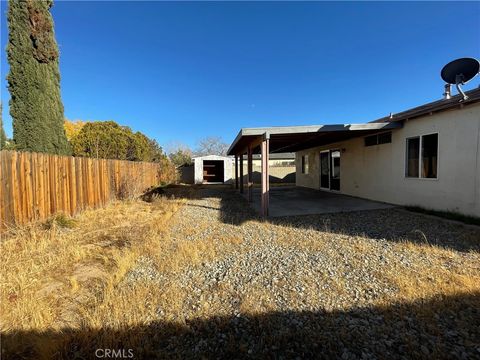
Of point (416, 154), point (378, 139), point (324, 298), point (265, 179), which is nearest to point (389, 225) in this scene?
point (416, 154)

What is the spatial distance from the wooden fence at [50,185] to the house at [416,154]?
202 inches

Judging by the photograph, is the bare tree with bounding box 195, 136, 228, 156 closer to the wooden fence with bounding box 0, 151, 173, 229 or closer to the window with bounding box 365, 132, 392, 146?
the wooden fence with bounding box 0, 151, 173, 229

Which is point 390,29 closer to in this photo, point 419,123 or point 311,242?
point 419,123

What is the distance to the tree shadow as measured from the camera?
192cm

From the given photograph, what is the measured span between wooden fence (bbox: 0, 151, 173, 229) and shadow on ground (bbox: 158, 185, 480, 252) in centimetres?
437

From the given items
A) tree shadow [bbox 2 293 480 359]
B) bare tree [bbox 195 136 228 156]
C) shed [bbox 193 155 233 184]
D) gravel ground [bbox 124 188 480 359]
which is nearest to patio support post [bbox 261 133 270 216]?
gravel ground [bbox 124 188 480 359]

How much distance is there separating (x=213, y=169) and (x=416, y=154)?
59.9 ft

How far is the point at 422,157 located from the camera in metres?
7.21

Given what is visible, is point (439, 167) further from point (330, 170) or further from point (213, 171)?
point (213, 171)

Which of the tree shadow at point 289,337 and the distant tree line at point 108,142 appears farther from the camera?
the distant tree line at point 108,142

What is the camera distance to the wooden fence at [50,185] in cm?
480

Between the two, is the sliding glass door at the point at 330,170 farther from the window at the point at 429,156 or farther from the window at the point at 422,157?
the window at the point at 429,156

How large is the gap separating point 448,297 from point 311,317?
5.23 feet

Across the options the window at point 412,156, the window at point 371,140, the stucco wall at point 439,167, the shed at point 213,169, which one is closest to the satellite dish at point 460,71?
the stucco wall at point 439,167
